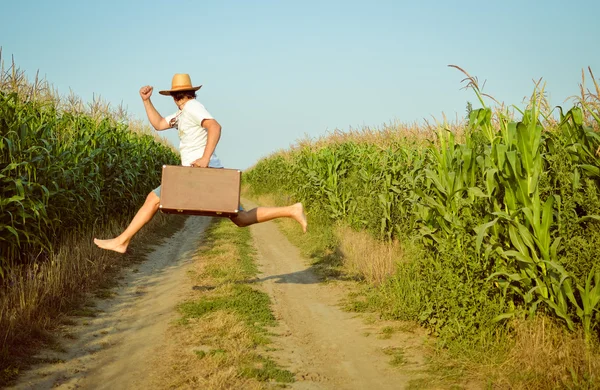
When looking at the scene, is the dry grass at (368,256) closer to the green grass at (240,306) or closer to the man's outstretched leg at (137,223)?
the green grass at (240,306)

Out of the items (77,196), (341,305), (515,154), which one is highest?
(515,154)

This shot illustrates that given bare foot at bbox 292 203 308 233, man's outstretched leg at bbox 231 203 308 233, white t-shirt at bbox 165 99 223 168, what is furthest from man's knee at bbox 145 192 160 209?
bare foot at bbox 292 203 308 233

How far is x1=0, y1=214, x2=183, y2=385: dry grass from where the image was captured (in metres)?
5.64

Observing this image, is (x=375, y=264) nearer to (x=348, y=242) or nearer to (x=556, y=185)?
(x=348, y=242)

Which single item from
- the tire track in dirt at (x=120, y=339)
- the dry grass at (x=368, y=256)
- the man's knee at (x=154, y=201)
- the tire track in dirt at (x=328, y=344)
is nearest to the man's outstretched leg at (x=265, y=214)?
the man's knee at (x=154, y=201)

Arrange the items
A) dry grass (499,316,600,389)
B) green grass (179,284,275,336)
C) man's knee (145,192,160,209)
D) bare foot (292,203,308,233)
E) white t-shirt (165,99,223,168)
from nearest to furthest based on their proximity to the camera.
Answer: dry grass (499,316,600,389)
green grass (179,284,275,336)
man's knee (145,192,160,209)
white t-shirt (165,99,223,168)
bare foot (292,203,308,233)

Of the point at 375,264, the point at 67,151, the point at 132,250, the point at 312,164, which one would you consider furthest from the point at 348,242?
the point at 312,164

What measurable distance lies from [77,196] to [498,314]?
6.67 meters

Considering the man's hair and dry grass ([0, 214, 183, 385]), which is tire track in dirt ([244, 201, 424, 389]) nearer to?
dry grass ([0, 214, 183, 385])

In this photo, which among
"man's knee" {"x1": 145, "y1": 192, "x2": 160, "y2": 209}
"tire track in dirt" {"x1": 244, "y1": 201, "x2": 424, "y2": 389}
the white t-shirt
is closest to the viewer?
"tire track in dirt" {"x1": 244, "y1": 201, "x2": 424, "y2": 389}

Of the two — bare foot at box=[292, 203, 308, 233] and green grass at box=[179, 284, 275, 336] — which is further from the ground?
bare foot at box=[292, 203, 308, 233]

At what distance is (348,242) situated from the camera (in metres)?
11.5

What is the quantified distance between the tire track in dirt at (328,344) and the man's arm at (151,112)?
2.84 m

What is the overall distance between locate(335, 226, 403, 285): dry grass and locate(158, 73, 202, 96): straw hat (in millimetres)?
3663
